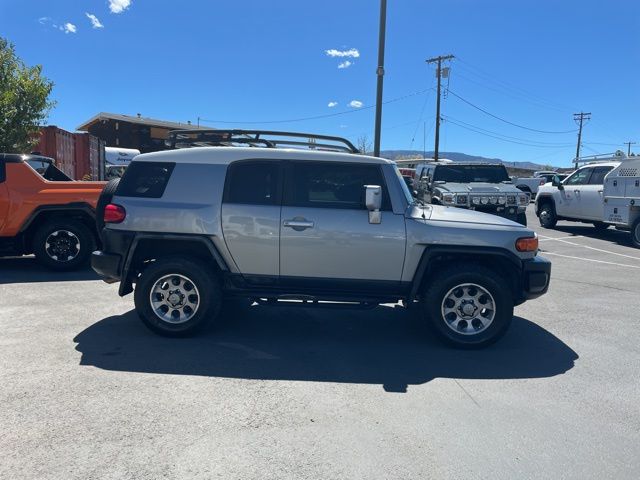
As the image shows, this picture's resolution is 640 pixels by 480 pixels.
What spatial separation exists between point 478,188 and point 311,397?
895cm

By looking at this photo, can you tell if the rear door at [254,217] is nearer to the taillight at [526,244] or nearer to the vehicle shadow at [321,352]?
the vehicle shadow at [321,352]

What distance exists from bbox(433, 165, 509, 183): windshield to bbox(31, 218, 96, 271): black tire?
839 cm

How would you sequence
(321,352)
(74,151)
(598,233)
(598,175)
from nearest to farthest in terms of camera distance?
(321,352) → (598,175) → (598,233) → (74,151)

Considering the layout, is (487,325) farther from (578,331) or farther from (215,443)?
(215,443)

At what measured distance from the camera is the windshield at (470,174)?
12.8 meters

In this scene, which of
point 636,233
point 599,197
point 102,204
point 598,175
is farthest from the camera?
point 598,175

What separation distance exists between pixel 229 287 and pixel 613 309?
4919 millimetres

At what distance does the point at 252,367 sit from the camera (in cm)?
434

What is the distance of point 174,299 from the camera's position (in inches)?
197

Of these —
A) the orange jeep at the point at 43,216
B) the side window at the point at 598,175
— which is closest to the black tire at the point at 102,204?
the orange jeep at the point at 43,216

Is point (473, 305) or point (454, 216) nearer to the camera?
point (473, 305)

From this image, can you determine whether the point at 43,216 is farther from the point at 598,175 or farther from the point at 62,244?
the point at 598,175

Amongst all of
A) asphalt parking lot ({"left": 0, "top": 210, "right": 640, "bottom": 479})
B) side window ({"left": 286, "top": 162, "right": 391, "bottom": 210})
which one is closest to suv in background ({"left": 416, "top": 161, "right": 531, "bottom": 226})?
asphalt parking lot ({"left": 0, "top": 210, "right": 640, "bottom": 479})

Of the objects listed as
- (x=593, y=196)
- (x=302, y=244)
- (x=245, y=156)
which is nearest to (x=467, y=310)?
(x=302, y=244)
